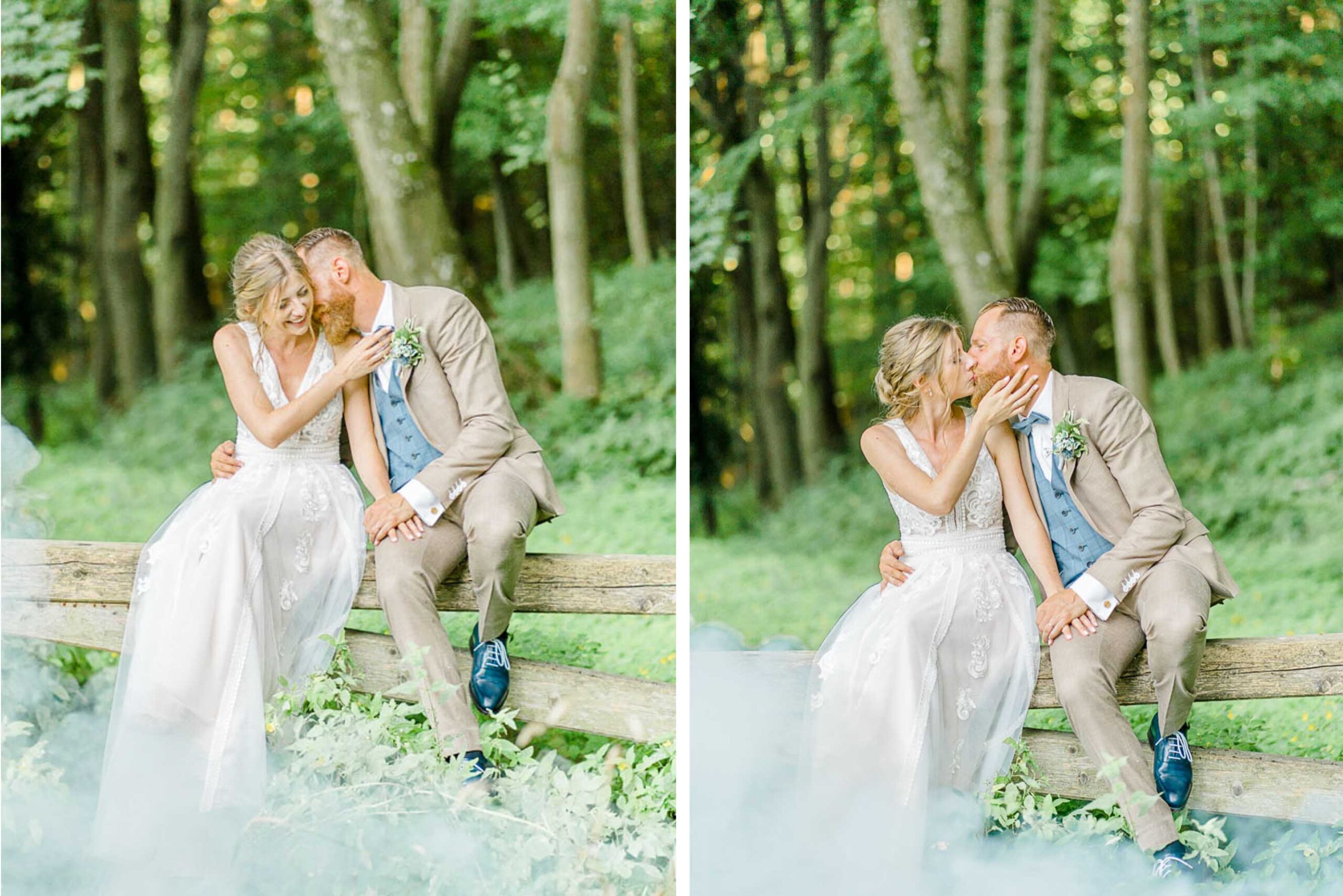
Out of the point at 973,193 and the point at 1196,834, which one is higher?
the point at 973,193

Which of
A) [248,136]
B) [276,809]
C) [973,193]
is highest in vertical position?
[248,136]

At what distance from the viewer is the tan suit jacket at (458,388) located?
379 cm

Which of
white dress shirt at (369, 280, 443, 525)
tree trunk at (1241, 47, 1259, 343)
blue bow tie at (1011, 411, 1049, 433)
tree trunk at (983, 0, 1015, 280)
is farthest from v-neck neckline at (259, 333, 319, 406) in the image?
tree trunk at (1241, 47, 1259, 343)

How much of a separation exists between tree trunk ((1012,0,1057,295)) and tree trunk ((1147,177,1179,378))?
1144 mm

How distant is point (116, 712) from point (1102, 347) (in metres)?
9.03

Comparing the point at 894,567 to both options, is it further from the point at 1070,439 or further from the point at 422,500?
the point at 422,500

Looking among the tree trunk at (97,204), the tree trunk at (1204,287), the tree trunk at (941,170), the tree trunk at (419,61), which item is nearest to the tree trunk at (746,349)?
the tree trunk at (419,61)

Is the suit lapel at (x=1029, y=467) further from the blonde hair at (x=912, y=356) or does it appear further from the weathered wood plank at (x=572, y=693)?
the weathered wood plank at (x=572, y=693)

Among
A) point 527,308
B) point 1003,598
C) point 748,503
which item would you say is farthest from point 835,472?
point 1003,598

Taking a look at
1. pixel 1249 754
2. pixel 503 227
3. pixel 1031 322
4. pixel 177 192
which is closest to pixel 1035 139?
pixel 503 227

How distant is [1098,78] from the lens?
9695 mm

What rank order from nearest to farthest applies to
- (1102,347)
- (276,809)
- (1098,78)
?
1. (276,809)
2. (1098,78)
3. (1102,347)

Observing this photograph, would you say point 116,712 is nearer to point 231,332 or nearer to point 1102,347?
point 231,332

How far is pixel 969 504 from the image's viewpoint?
370 cm
